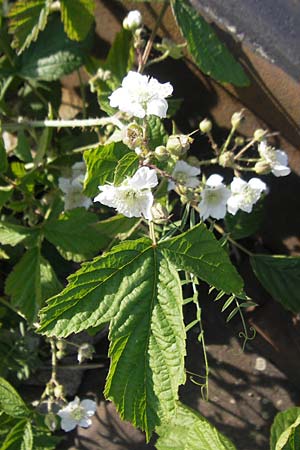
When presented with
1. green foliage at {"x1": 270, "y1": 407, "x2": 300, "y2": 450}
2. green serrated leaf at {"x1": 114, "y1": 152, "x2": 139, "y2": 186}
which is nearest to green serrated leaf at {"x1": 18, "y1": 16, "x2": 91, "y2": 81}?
green serrated leaf at {"x1": 114, "y1": 152, "x2": 139, "y2": 186}

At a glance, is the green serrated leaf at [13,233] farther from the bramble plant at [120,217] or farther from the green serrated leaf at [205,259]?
the green serrated leaf at [205,259]

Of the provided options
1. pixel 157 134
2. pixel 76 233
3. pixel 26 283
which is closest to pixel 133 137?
pixel 157 134

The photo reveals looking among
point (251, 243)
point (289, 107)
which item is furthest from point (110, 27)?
point (251, 243)

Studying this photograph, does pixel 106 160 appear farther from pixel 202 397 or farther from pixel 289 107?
pixel 202 397

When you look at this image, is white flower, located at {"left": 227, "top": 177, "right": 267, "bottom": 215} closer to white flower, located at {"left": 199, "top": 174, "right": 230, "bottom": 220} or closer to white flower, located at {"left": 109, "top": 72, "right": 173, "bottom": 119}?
white flower, located at {"left": 199, "top": 174, "right": 230, "bottom": 220}

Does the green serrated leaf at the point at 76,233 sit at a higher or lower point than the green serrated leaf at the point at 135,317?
lower

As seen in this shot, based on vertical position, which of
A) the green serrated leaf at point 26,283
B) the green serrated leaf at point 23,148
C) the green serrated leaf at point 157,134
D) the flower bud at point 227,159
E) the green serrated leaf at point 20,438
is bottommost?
the green serrated leaf at point 20,438

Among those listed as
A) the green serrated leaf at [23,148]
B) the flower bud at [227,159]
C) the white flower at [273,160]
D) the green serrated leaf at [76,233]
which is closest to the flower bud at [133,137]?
the flower bud at [227,159]
